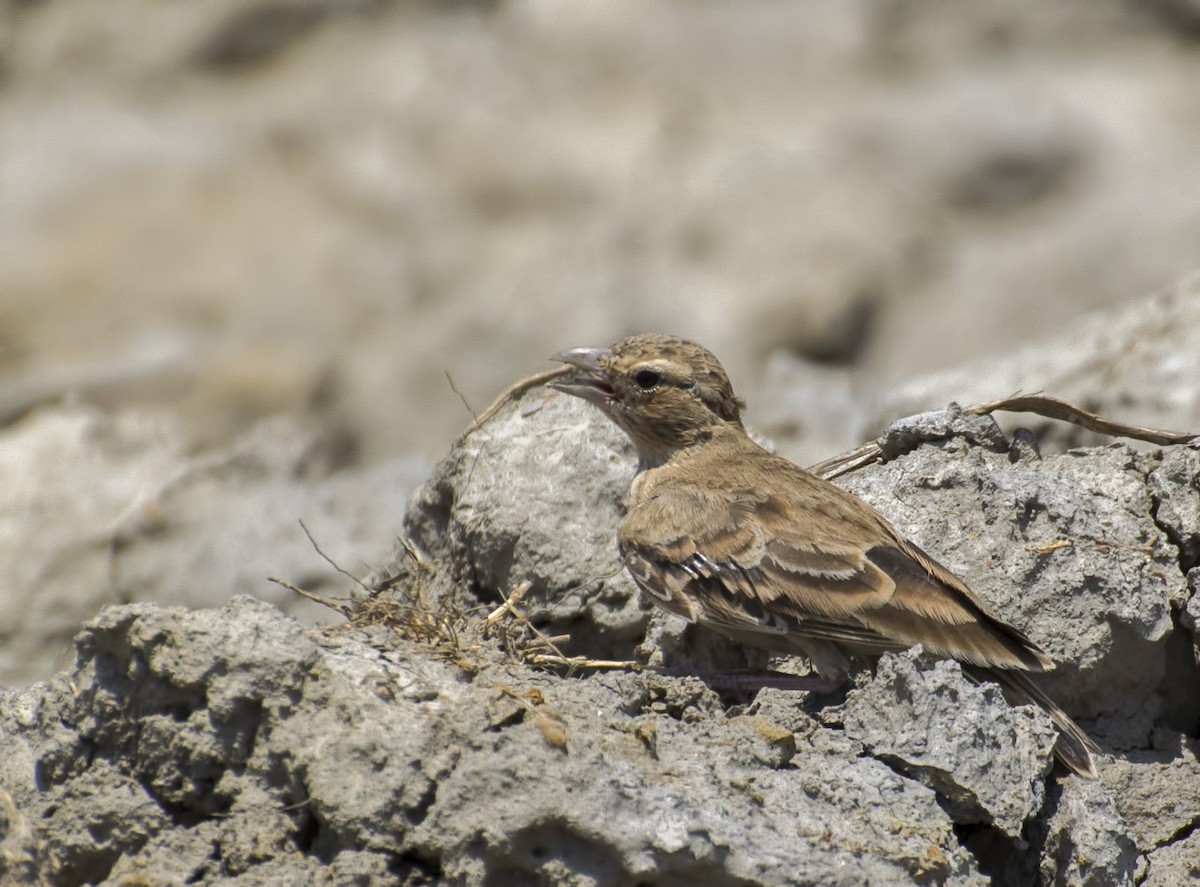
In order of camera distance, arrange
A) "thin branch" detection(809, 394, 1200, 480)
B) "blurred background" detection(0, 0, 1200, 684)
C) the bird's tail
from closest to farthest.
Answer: the bird's tail
"thin branch" detection(809, 394, 1200, 480)
"blurred background" detection(0, 0, 1200, 684)

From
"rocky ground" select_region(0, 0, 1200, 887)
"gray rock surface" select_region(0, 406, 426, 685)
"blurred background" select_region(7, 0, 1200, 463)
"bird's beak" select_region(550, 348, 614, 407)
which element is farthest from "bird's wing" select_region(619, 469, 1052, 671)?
"blurred background" select_region(7, 0, 1200, 463)

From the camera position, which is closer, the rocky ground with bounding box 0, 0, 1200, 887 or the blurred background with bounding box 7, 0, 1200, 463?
the rocky ground with bounding box 0, 0, 1200, 887

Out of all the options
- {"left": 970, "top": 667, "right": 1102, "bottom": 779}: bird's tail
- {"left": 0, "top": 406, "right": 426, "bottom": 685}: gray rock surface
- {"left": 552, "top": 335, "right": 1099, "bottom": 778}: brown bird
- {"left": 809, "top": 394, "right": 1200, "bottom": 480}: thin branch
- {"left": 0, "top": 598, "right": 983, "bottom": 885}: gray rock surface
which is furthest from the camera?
{"left": 0, "top": 406, "right": 426, "bottom": 685}: gray rock surface

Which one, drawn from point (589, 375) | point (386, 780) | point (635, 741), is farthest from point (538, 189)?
Answer: point (386, 780)

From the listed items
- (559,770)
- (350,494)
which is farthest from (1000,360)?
(559,770)

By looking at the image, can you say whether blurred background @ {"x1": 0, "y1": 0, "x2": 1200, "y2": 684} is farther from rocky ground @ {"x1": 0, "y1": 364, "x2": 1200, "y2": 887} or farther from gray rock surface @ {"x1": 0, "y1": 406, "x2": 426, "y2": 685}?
rocky ground @ {"x1": 0, "y1": 364, "x2": 1200, "y2": 887}

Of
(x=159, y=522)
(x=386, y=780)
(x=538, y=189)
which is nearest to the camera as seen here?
(x=386, y=780)

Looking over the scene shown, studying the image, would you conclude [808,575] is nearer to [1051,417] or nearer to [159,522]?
[1051,417]
